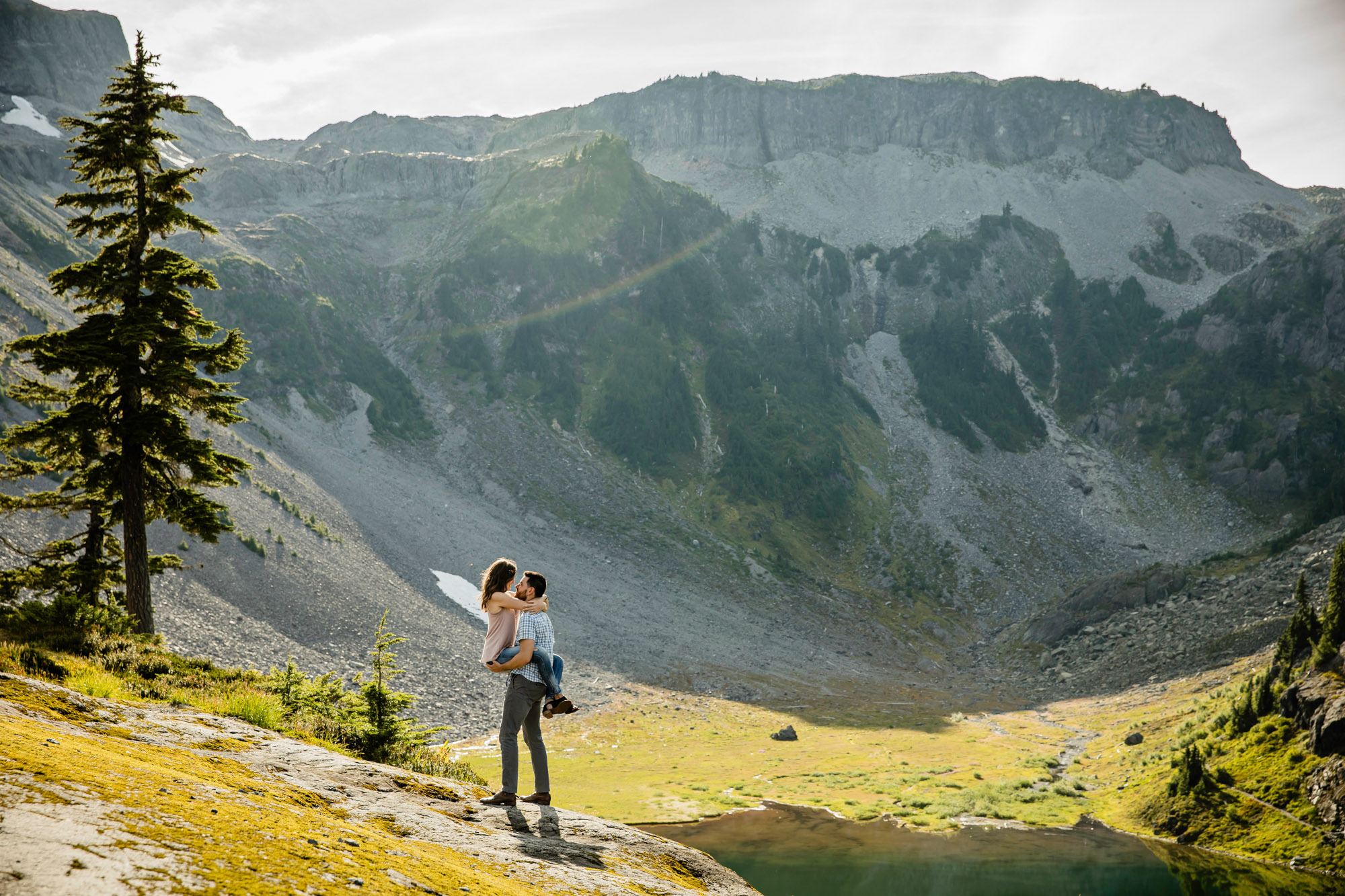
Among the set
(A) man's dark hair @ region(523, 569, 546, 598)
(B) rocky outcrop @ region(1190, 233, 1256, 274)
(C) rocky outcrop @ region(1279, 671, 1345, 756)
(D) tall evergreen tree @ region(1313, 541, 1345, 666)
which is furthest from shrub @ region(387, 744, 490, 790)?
(B) rocky outcrop @ region(1190, 233, 1256, 274)

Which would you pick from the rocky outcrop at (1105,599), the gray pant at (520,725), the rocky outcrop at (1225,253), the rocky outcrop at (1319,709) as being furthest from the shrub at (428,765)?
the rocky outcrop at (1225,253)

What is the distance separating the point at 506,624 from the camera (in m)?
9.88

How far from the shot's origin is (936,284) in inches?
5969

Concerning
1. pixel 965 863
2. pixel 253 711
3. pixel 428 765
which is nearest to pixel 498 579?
pixel 253 711

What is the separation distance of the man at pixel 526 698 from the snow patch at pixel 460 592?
59391 millimetres

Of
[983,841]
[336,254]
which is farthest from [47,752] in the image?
[336,254]

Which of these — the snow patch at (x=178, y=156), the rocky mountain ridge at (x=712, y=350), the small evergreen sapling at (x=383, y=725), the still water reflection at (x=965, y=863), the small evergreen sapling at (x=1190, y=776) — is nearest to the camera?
the small evergreen sapling at (x=383, y=725)

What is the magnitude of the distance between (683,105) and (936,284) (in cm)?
8805

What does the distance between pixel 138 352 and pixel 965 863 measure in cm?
3407

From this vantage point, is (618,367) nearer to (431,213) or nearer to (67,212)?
(431,213)

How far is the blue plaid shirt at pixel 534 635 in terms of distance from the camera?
32.3 ft

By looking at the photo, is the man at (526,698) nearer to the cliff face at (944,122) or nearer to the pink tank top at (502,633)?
the pink tank top at (502,633)

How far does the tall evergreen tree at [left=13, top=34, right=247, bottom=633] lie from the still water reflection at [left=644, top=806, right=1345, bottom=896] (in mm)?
23696

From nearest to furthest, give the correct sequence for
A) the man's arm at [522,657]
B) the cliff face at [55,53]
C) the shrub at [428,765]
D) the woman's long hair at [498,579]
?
the man's arm at [522,657]
the woman's long hair at [498,579]
the shrub at [428,765]
the cliff face at [55,53]
